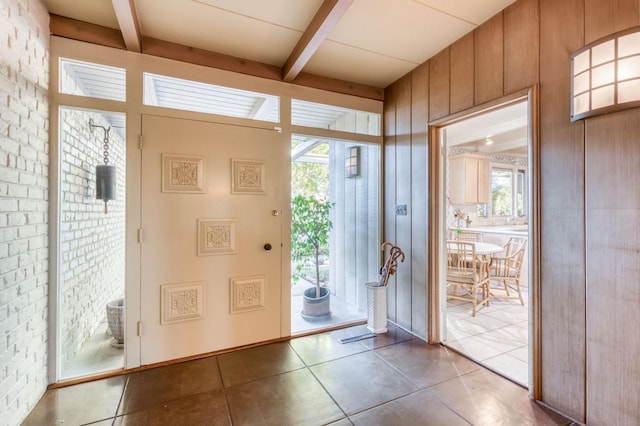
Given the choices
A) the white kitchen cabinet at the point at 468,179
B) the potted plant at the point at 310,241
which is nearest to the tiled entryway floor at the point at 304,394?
the potted plant at the point at 310,241

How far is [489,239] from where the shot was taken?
5004mm

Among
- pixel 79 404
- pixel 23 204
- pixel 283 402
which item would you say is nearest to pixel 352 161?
pixel 283 402

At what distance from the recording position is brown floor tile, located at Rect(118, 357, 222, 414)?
188cm

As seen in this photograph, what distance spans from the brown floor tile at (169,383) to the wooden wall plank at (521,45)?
2.93 m

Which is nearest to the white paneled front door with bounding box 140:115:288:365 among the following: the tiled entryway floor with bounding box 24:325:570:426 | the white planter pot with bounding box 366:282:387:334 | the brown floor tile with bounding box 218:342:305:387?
the brown floor tile with bounding box 218:342:305:387

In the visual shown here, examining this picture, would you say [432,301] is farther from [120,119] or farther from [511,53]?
[120,119]

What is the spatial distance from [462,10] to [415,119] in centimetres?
94

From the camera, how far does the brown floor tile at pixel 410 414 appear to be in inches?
65.9

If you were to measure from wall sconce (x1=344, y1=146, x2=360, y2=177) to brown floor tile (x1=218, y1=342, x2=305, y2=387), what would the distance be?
213cm

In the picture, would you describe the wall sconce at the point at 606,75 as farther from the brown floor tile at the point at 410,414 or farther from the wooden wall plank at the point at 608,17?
the brown floor tile at the point at 410,414

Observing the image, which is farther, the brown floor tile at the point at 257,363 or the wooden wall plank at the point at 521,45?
the brown floor tile at the point at 257,363

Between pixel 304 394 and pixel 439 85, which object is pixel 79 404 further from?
pixel 439 85

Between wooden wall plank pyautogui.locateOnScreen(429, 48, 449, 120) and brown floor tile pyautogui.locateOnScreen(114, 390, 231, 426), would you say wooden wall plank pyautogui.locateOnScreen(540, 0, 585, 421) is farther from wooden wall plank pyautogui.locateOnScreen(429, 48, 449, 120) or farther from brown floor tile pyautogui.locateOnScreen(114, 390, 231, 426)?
brown floor tile pyautogui.locateOnScreen(114, 390, 231, 426)

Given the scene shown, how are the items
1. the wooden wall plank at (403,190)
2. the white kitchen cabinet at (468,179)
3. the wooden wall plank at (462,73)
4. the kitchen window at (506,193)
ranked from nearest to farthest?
the wooden wall plank at (462,73)
the wooden wall plank at (403,190)
the white kitchen cabinet at (468,179)
the kitchen window at (506,193)
